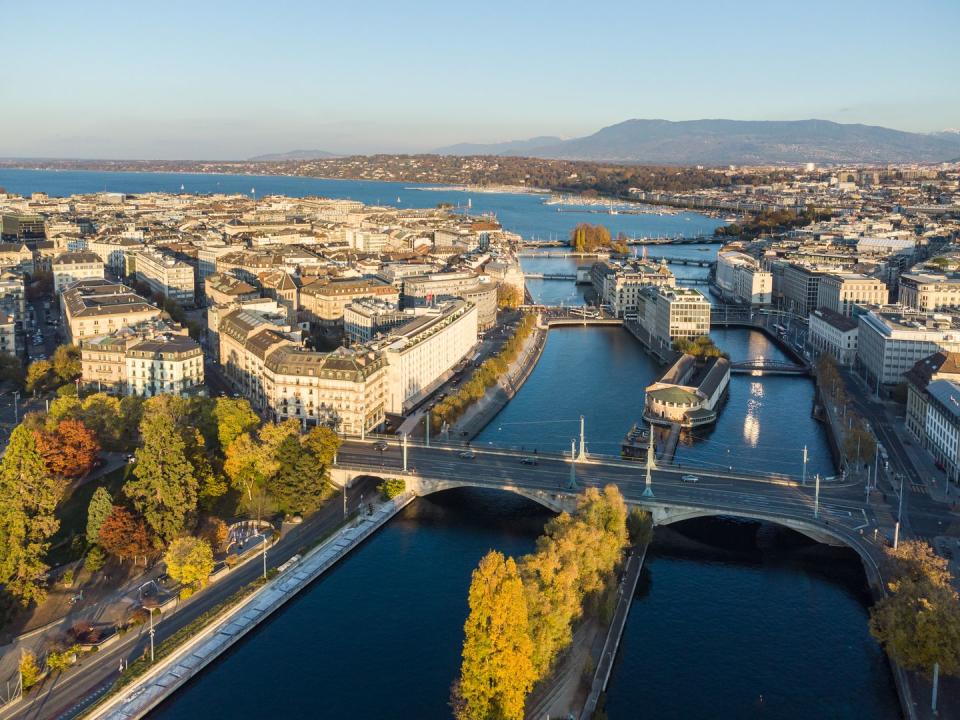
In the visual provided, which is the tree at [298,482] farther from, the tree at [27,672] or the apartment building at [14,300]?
the apartment building at [14,300]

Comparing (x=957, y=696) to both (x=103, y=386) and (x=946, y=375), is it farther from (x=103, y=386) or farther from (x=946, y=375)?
(x=103, y=386)

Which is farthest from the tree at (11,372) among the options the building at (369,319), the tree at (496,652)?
the tree at (496,652)

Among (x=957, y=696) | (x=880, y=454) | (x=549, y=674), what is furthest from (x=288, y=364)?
(x=957, y=696)

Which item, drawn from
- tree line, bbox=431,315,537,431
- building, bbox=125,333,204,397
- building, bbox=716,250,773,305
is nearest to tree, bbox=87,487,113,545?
building, bbox=125,333,204,397

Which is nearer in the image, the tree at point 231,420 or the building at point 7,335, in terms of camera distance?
the tree at point 231,420

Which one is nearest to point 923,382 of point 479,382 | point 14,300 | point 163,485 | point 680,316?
point 479,382

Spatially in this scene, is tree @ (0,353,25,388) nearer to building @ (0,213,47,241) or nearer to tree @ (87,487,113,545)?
tree @ (87,487,113,545)
